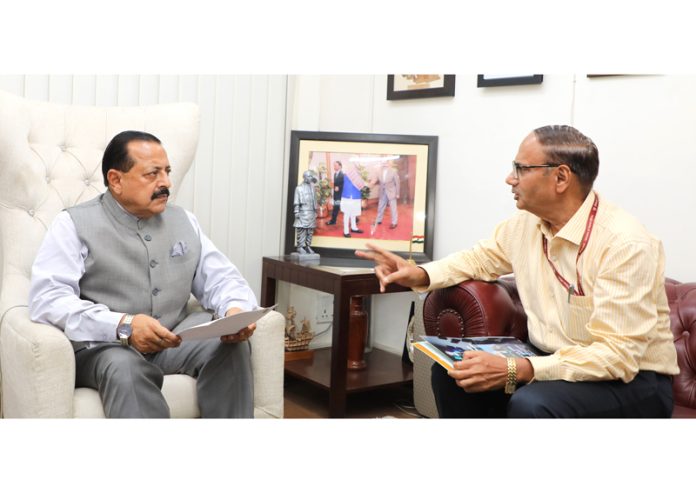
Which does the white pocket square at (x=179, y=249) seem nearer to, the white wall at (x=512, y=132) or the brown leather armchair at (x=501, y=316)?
the brown leather armchair at (x=501, y=316)

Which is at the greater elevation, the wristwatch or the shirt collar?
the shirt collar

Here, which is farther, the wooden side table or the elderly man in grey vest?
the wooden side table

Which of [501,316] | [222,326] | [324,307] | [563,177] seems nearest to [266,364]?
[222,326]

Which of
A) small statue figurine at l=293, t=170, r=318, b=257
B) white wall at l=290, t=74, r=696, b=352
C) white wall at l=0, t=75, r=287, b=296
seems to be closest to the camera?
white wall at l=290, t=74, r=696, b=352

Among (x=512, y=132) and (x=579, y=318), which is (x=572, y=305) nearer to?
(x=579, y=318)

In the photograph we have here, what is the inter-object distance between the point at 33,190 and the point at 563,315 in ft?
5.81

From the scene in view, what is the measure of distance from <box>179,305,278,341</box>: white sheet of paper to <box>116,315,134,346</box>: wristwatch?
0.62 feet

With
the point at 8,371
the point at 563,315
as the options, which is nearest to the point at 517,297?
the point at 563,315

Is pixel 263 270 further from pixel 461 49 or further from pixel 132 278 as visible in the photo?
pixel 461 49

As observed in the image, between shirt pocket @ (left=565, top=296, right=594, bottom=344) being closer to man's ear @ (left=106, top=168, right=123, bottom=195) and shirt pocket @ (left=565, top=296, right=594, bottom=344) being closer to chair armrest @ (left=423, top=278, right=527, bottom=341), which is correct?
chair armrest @ (left=423, top=278, right=527, bottom=341)

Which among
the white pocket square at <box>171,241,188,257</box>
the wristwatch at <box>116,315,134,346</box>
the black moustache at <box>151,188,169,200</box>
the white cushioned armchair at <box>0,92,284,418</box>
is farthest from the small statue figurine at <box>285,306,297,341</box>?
the wristwatch at <box>116,315,134,346</box>

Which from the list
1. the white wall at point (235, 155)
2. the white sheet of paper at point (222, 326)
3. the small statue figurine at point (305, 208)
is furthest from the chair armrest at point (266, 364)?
the white wall at point (235, 155)

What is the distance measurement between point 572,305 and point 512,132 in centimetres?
125

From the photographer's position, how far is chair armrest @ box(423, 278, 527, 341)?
84.3 inches
